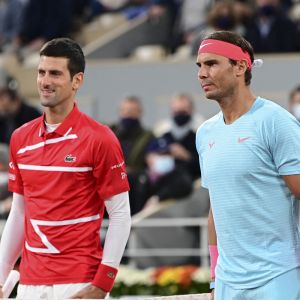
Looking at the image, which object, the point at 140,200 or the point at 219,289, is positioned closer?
the point at 219,289

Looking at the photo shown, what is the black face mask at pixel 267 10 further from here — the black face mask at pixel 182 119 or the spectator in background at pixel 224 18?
the black face mask at pixel 182 119

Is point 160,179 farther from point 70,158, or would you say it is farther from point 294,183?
point 294,183

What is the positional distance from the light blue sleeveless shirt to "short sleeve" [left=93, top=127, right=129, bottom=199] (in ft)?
2.16

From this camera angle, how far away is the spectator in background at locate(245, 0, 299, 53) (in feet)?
46.3

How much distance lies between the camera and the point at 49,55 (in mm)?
6141

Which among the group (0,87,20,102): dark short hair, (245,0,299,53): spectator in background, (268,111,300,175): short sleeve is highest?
(245,0,299,53): spectator in background

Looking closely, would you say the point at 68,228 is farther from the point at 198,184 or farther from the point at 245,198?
the point at 198,184

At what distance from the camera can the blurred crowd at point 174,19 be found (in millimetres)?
14312

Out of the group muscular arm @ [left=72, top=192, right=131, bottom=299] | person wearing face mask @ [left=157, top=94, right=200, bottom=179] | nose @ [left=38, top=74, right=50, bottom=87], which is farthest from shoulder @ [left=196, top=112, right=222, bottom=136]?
person wearing face mask @ [left=157, top=94, right=200, bottom=179]

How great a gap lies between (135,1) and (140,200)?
623 centimetres

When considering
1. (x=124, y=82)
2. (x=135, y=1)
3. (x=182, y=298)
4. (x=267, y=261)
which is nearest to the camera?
(x=267, y=261)

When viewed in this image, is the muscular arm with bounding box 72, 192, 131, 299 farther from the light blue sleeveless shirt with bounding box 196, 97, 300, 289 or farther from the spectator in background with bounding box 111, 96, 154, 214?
the spectator in background with bounding box 111, 96, 154, 214

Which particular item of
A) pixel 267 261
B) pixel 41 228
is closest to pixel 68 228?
pixel 41 228

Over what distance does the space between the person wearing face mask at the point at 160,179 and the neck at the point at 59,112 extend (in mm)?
5754
